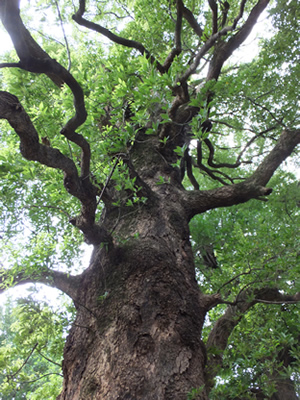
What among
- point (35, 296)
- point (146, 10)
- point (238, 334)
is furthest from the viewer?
point (146, 10)

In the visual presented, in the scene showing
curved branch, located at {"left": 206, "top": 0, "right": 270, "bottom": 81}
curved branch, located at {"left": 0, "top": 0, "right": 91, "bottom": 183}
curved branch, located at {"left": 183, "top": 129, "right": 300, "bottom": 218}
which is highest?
curved branch, located at {"left": 206, "top": 0, "right": 270, "bottom": 81}

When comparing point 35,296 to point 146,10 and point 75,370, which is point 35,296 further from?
point 146,10

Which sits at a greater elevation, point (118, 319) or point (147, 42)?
point (147, 42)

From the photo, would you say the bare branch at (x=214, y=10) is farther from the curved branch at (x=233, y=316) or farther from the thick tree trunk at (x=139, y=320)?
the curved branch at (x=233, y=316)

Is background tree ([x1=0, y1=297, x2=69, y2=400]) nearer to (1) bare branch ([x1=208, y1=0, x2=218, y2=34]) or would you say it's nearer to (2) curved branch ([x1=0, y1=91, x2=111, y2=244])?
(2) curved branch ([x1=0, y1=91, x2=111, y2=244])

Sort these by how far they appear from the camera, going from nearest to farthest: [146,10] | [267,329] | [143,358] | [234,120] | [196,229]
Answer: [143,358] → [267,329] → [146,10] → [234,120] → [196,229]

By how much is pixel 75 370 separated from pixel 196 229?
5536 millimetres

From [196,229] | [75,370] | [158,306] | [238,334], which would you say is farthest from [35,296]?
[196,229]

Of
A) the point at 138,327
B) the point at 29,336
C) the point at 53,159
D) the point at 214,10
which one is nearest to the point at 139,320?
the point at 138,327

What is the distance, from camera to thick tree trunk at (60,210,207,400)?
5.83ft

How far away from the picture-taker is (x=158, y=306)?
215cm

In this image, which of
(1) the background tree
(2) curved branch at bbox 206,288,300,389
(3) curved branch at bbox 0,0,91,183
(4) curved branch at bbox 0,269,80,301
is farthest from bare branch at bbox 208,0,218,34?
(1) the background tree

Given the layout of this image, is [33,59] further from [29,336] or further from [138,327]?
[29,336]

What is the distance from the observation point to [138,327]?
202cm
